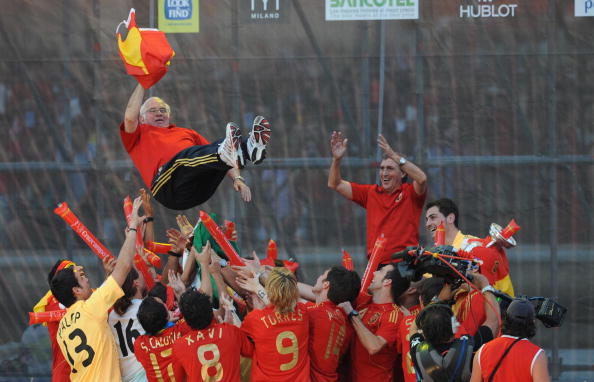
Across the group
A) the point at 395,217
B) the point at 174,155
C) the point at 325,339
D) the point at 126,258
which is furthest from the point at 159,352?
the point at 395,217

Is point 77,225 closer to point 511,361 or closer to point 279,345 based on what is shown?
point 279,345

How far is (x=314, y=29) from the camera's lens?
7227 millimetres

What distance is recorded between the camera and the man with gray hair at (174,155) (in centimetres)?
502

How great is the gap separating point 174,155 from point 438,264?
5.50 ft

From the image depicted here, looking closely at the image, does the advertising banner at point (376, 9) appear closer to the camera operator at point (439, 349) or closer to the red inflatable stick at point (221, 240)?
the red inflatable stick at point (221, 240)

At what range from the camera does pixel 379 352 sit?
4.93 m

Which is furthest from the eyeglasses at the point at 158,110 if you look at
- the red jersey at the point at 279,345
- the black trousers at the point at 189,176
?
the red jersey at the point at 279,345

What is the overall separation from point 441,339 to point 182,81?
373 cm

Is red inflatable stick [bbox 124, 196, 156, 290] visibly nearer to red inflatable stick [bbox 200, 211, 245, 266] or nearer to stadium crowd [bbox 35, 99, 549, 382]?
stadium crowd [bbox 35, 99, 549, 382]

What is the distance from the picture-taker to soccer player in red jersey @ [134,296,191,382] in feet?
15.6

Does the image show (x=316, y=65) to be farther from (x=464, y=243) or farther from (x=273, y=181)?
(x=464, y=243)

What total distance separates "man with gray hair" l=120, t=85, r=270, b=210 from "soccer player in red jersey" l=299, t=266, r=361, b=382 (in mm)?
719

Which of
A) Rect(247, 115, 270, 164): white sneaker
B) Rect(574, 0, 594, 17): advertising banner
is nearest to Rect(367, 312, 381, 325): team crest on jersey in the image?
Rect(247, 115, 270, 164): white sneaker

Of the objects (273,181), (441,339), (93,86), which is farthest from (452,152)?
(441,339)
